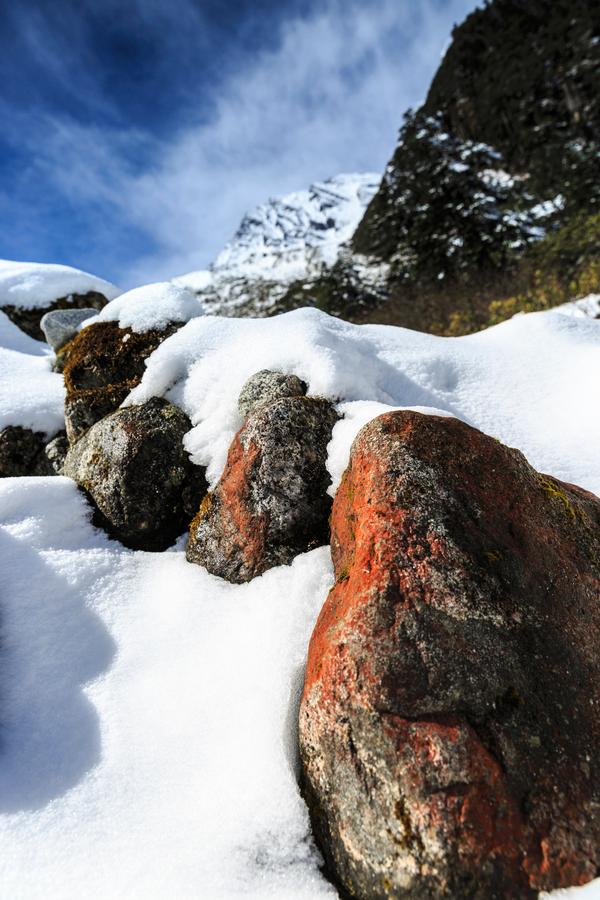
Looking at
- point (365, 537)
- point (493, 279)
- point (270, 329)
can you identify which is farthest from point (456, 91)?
point (365, 537)

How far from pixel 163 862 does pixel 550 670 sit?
2317mm

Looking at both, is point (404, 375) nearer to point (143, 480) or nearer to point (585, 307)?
point (143, 480)

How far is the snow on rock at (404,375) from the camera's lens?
4.52 meters

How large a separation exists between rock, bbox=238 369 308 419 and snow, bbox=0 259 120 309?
8.44 m

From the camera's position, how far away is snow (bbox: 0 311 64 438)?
6.09 metres

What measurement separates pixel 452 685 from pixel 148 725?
6.42 ft

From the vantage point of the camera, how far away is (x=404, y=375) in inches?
207

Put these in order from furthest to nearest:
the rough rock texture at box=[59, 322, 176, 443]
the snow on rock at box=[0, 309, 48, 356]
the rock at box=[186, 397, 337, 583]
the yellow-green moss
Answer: the snow on rock at box=[0, 309, 48, 356] → the rough rock texture at box=[59, 322, 176, 443] → the rock at box=[186, 397, 337, 583] → the yellow-green moss

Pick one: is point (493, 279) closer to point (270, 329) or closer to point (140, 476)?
point (270, 329)

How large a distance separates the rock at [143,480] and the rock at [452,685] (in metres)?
2.18

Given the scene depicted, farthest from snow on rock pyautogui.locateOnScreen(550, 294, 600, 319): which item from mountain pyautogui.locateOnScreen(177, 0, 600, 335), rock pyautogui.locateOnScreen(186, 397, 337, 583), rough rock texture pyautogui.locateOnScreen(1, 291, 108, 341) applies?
rough rock texture pyautogui.locateOnScreen(1, 291, 108, 341)

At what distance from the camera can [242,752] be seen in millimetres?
2648

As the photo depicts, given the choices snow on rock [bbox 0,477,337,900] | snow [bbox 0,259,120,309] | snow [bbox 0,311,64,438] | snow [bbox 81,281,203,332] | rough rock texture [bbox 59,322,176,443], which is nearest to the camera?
snow on rock [bbox 0,477,337,900]

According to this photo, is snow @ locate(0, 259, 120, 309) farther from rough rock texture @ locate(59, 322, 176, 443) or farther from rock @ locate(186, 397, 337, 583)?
rock @ locate(186, 397, 337, 583)
